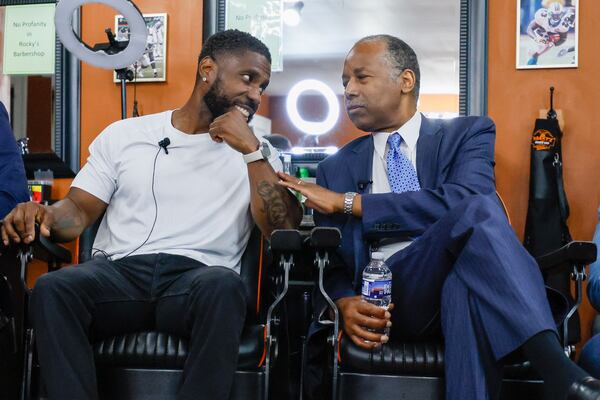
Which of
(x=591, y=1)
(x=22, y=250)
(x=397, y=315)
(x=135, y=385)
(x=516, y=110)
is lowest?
(x=135, y=385)

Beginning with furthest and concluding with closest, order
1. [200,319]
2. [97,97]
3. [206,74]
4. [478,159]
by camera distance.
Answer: [97,97]
[206,74]
[478,159]
[200,319]

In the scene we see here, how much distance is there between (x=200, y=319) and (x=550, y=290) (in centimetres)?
95

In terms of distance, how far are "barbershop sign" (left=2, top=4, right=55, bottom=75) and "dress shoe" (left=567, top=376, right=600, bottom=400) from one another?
2.84 meters

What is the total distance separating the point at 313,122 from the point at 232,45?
3.45 feet

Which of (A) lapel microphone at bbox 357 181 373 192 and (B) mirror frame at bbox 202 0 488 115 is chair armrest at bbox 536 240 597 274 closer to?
(A) lapel microphone at bbox 357 181 373 192

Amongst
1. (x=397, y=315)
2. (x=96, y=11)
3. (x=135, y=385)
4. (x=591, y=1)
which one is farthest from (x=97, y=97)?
(x=591, y=1)

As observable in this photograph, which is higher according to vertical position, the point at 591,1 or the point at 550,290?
the point at 591,1

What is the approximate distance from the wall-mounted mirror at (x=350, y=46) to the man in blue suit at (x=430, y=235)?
40 centimetres

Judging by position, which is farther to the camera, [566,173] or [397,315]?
[566,173]

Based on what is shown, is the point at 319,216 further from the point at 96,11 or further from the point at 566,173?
the point at 96,11

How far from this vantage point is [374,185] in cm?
228

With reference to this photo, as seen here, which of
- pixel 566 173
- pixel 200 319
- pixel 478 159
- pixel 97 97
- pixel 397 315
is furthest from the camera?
pixel 97 97

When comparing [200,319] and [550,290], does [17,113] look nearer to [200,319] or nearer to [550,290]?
[200,319]

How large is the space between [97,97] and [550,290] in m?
2.36
